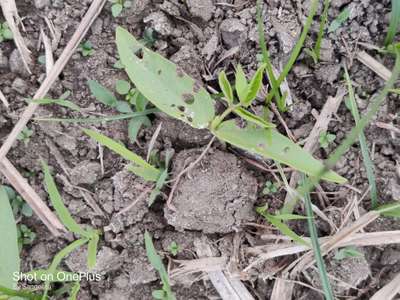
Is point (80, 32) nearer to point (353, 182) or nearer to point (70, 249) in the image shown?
point (70, 249)

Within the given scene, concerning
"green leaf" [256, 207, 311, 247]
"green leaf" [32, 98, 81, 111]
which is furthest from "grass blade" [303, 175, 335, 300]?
"green leaf" [32, 98, 81, 111]

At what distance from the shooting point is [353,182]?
1.48 meters

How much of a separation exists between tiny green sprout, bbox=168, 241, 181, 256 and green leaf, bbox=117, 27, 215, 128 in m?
0.40

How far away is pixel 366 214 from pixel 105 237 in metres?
0.84

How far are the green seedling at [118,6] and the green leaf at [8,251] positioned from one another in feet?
2.39

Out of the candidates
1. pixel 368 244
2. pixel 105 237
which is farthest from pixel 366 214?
pixel 105 237

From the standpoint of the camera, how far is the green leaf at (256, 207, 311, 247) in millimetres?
1381

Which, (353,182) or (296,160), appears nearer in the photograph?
(296,160)

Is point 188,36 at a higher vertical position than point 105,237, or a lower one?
higher

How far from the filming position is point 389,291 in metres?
1.47

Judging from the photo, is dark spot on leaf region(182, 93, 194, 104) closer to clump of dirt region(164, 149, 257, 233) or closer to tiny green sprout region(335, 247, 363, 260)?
clump of dirt region(164, 149, 257, 233)

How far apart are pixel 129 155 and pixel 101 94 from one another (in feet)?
0.75

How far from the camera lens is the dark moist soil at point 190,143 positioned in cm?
146

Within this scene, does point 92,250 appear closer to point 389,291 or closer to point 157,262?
point 157,262
